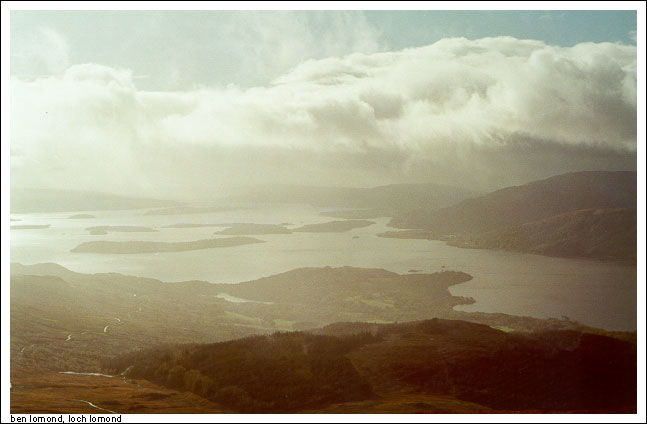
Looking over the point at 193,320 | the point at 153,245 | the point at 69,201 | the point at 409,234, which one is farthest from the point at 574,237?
the point at 69,201

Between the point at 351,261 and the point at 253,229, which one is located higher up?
the point at 253,229

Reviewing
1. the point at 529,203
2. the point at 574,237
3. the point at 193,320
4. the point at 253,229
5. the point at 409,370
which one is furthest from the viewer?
the point at 253,229

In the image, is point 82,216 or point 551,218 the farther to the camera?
point 82,216

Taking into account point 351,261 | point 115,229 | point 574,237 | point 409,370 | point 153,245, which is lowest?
point 409,370

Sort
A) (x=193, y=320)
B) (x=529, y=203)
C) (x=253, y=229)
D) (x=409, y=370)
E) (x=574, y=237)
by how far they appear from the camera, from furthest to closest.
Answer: (x=253, y=229)
(x=529, y=203)
(x=574, y=237)
(x=193, y=320)
(x=409, y=370)

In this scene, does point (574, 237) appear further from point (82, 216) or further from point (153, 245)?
point (82, 216)

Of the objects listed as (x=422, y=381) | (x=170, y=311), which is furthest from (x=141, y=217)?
(x=422, y=381)
